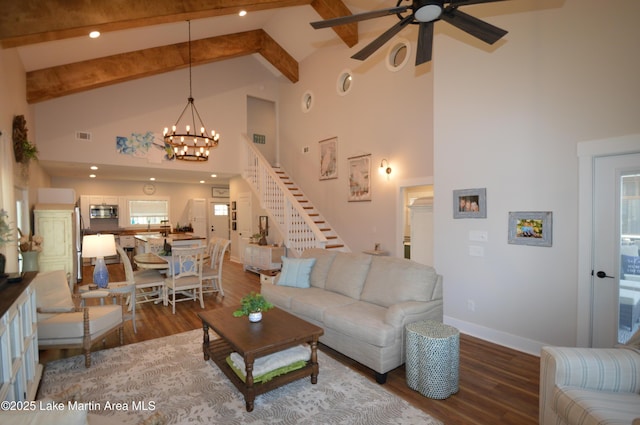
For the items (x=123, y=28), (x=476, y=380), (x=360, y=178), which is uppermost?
(x=123, y=28)

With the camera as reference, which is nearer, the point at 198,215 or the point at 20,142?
the point at 20,142

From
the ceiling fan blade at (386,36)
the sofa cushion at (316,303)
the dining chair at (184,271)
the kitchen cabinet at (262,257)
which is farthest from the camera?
the kitchen cabinet at (262,257)

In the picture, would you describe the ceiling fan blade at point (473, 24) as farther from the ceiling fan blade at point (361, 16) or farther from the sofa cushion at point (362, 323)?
the sofa cushion at point (362, 323)

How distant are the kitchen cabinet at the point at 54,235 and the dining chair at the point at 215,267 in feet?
8.10

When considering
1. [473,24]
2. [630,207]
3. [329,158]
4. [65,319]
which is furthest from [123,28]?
[630,207]

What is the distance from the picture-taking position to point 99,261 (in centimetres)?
392

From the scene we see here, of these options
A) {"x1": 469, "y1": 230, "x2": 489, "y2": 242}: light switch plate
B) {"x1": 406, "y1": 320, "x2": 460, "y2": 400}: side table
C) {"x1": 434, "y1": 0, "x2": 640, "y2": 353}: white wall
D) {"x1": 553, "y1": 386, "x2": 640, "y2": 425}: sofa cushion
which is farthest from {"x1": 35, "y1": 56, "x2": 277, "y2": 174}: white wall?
{"x1": 553, "y1": 386, "x2": 640, "y2": 425}: sofa cushion

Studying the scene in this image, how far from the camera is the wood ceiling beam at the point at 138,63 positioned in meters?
5.45

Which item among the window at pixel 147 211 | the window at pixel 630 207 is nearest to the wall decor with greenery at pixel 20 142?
the window at pixel 147 211

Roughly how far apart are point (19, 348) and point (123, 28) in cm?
391

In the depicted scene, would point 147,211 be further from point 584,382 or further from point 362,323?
point 584,382

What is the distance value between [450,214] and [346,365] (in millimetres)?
2296

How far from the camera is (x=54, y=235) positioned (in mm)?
5762

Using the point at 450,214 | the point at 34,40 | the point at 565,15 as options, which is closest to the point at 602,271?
the point at 450,214
